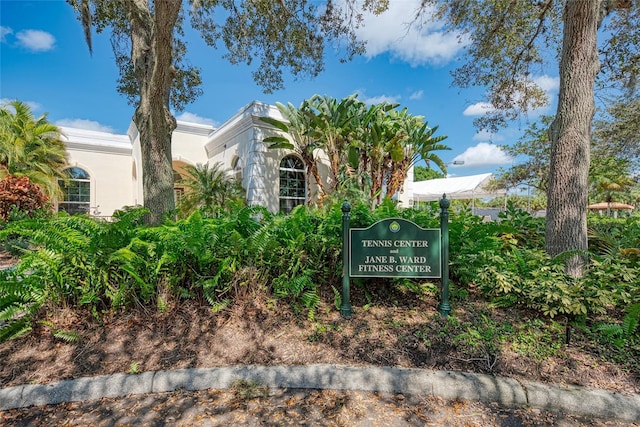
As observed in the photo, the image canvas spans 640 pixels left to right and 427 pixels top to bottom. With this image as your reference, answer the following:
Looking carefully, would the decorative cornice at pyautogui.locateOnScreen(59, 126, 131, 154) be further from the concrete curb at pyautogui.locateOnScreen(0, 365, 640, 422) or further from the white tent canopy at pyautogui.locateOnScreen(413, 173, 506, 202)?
the white tent canopy at pyautogui.locateOnScreen(413, 173, 506, 202)

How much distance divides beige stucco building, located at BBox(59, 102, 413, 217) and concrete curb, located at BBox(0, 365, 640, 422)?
7939 mm

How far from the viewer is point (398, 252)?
3299mm

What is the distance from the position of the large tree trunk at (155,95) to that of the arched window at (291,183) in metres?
6.09

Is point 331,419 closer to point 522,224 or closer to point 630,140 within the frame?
point 522,224

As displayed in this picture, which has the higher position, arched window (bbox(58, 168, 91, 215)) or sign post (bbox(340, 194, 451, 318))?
arched window (bbox(58, 168, 91, 215))

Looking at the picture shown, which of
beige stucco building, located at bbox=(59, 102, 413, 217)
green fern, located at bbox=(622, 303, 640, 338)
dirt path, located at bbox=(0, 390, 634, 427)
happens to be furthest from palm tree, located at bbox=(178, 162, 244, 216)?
green fern, located at bbox=(622, 303, 640, 338)

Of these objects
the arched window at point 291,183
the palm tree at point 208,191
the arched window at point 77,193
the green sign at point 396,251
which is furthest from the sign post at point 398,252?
the arched window at point 77,193

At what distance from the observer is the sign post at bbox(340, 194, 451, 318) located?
3.27m

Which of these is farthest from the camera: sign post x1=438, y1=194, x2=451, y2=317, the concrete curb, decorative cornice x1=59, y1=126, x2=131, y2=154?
decorative cornice x1=59, y1=126, x2=131, y2=154

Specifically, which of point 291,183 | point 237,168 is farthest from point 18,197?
point 291,183

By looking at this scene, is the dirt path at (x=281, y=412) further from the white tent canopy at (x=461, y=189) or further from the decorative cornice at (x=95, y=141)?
the white tent canopy at (x=461, y=189)

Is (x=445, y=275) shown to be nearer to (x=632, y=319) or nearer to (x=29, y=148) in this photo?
(x=632, y=319)

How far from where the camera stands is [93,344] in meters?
2.89

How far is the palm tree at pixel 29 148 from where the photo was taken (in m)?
10.1
